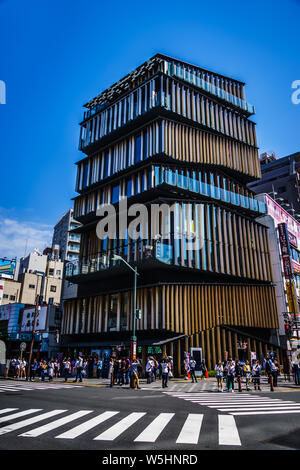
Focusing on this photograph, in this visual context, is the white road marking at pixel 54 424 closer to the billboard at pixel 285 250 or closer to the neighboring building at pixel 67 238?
the billboard at pixel 285 250

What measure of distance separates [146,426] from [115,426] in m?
0.73

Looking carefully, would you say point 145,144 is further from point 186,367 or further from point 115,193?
point 186,367

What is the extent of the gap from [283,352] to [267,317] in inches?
144

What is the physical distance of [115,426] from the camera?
7855 millimetres

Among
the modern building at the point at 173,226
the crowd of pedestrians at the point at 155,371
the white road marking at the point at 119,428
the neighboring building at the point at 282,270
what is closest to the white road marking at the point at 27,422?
the white road marking at the point at 119,428

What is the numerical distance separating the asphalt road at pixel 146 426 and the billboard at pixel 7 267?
66.4m

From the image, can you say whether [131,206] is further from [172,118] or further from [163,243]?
[172,118]

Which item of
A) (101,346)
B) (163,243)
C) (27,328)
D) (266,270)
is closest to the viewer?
(163,243)

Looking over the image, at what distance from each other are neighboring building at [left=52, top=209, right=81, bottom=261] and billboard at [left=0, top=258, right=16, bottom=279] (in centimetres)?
1060

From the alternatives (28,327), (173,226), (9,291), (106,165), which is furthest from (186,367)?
(9,291)

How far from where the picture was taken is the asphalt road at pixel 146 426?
628cm

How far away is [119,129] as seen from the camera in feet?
128
